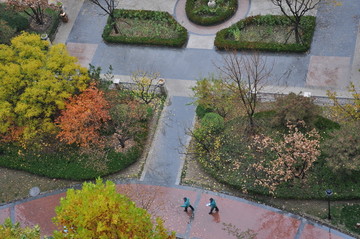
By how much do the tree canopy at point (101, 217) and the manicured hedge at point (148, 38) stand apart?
65.4 ft

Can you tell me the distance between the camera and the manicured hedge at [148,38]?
40688 mm

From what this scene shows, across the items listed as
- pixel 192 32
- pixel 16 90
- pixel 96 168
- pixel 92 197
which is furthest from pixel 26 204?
pixel 192 32

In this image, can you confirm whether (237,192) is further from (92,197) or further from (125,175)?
(92,197)

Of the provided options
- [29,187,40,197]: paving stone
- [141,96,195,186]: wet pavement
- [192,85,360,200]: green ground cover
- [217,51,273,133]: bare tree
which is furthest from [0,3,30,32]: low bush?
[192,85,360,200]: green ground cover

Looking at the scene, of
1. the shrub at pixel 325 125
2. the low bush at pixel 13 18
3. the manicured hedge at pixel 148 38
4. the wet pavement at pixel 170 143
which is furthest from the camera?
the low bush at pixel 13 18

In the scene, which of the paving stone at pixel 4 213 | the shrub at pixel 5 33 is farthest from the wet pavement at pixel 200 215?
the shrub at pixel 5 33

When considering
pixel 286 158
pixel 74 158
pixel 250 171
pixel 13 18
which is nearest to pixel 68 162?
pixel 74 158

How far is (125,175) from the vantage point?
33.5 metres

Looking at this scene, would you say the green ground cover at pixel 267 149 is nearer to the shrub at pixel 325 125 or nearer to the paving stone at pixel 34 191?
the shrub at pixel 325 125

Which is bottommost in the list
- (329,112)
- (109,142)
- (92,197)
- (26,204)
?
(26,204)

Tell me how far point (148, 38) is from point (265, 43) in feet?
31.3

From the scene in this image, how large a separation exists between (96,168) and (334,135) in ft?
50.5

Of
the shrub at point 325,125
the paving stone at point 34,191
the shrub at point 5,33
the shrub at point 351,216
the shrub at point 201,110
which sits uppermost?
the shrub at point 5,33

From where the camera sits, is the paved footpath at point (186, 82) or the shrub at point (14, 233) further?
the paved footpath at point (186, 82)
